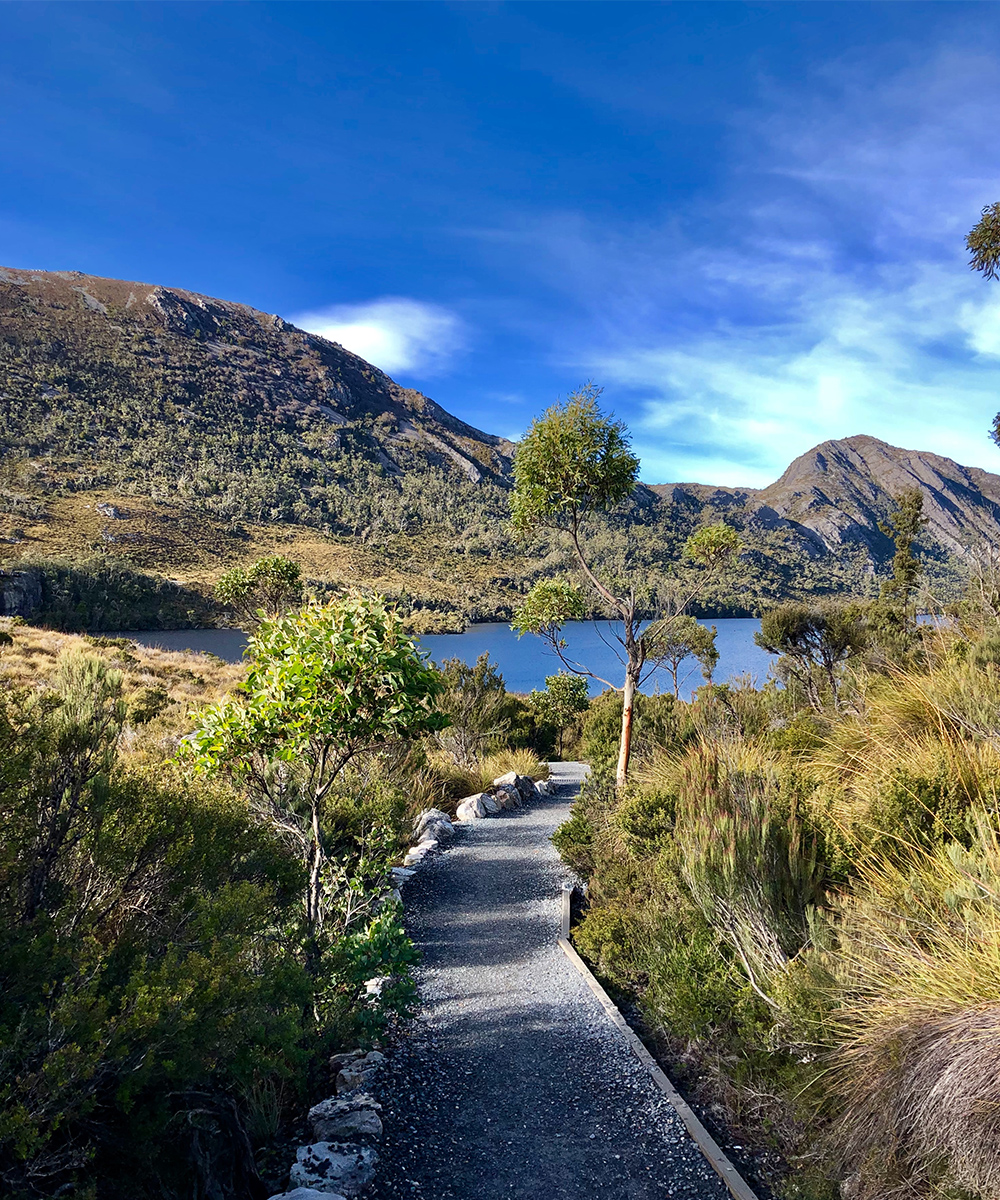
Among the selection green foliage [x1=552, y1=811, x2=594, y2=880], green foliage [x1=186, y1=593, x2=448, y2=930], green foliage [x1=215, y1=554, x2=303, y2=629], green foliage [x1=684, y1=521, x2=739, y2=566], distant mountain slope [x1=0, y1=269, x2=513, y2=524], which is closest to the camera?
green foliage [x1=186, y1=593, x2=448, y2=930]

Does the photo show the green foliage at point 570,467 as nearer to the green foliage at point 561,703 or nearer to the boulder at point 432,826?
the boulder at point 432,826

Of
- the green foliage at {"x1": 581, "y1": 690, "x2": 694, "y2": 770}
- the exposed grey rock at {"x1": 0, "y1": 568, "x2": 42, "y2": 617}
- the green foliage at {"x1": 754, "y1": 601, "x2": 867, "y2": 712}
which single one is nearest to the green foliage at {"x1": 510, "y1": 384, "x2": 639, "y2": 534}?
the green foliage at {"x1": 581, "y1": 690, "x2": 694, "y2": 770}

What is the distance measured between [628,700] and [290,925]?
435 cm

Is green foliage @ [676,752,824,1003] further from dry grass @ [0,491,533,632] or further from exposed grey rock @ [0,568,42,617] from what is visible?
exposed grey rock @ [0,568,42,617]

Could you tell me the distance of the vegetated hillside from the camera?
2499 inches

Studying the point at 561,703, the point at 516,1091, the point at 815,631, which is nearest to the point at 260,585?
the point at 561,703

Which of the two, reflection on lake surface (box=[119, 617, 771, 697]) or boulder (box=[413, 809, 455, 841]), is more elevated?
boulder (box=[413, 809, 455, 841])

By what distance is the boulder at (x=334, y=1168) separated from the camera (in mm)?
2521

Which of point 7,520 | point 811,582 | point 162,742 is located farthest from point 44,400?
point 811,582

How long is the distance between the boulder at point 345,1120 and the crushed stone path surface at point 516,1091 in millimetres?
116

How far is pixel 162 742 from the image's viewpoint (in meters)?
9.38

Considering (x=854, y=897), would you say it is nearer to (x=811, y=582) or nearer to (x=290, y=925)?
(x=290, y=925)

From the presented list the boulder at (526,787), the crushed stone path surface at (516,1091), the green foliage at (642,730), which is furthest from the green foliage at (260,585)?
the crushed stone path surface at (516,1091)

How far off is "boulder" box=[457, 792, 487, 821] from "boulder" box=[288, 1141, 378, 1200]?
22.1 feet
